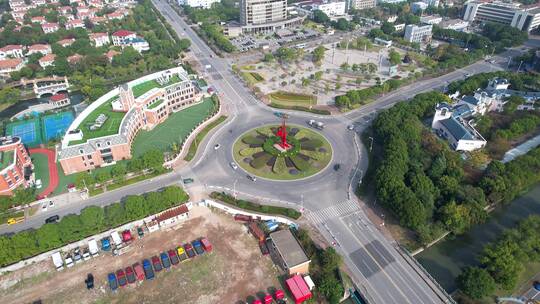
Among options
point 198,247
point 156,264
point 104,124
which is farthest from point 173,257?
point 104,124

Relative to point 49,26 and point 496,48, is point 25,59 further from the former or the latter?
point 496,48

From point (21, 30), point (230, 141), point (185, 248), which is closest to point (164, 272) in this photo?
point (185, 248)

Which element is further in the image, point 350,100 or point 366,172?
point 350,100

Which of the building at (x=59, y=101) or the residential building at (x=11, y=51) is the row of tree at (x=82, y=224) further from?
the residential building at (x=11, y=51)

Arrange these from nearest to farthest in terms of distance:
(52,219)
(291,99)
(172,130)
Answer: (52,219) → (172,130) → (291,99)

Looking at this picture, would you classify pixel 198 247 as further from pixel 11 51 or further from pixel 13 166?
pixel 11 51
